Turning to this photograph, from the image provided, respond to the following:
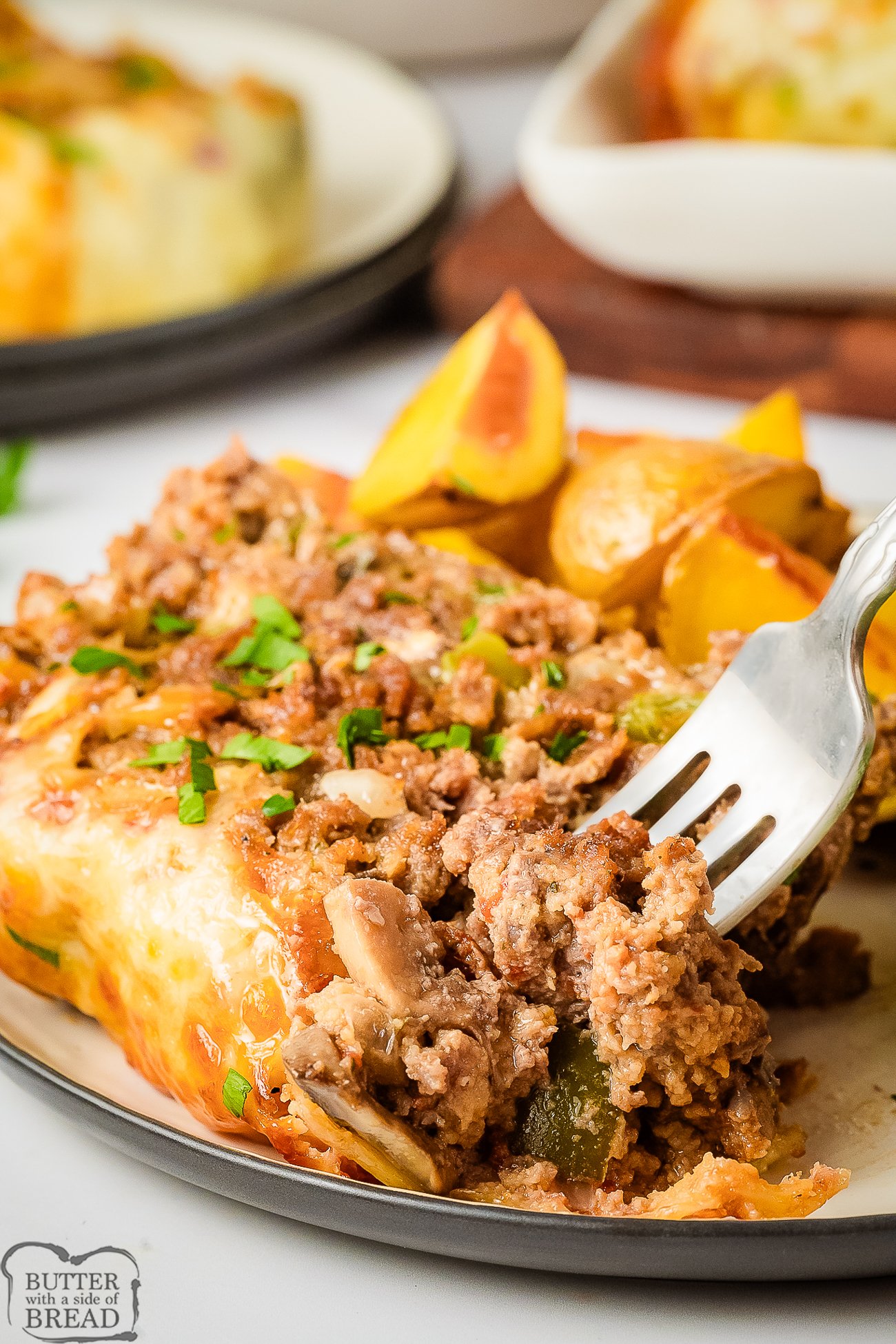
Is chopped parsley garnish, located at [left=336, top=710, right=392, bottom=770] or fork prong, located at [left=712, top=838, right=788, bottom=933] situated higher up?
chopped parsley garnish, located at [left=336, top=710, right=392, bottom=770]

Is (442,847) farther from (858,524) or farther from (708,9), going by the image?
(708,9)

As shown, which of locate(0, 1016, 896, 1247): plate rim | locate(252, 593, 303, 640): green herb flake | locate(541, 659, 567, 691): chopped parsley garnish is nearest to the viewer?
locate(0, 1016, 896, 1247): plate rim

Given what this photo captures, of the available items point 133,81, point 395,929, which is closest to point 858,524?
point 395,929

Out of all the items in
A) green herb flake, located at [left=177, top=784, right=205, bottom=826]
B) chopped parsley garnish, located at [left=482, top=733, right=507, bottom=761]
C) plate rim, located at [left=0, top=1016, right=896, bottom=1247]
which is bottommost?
plate rim, located at [left=0, top=1016, right=896, bottom=1247]

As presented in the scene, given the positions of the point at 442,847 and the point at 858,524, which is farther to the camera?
the point at 858,524

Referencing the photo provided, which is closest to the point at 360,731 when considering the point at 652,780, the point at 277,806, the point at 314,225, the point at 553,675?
the point at 277,806

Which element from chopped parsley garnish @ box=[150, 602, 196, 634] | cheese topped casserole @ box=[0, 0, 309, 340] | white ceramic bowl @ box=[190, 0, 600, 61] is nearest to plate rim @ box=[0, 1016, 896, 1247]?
chopped parsley garnish @ box=[150, 602, 196, 634]

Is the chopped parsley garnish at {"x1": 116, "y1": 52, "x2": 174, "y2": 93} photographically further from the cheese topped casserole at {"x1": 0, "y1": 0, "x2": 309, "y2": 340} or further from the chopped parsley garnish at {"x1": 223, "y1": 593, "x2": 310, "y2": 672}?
the chopped parsley garnish at {"x1": 223, "y1": 593, "x2": 310, "y2": 672}
